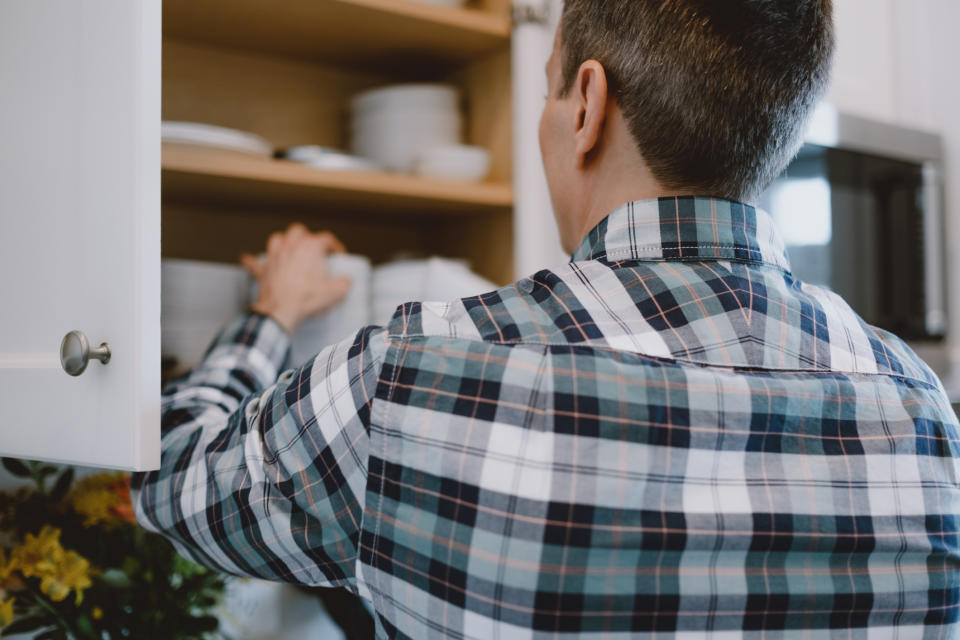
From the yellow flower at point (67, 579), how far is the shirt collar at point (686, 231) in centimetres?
63

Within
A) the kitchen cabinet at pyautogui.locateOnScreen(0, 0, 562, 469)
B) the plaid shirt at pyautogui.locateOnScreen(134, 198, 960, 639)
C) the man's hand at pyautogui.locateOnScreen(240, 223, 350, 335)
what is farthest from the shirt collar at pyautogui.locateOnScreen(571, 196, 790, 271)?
the man's hand at pyautogui.locateOnScreen(240, 223, 350, 335)

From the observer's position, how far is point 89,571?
0.87 metres

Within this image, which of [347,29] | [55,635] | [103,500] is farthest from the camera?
[347,29]

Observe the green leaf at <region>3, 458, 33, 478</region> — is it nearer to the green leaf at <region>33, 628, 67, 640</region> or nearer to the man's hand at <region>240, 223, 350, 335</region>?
the green leaf at <region>33, 628, 67, 640</region>

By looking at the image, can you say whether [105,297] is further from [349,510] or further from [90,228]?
[349,510]

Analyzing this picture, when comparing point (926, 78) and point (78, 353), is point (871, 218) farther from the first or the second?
point (78, 353)

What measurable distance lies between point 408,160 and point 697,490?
0.81m

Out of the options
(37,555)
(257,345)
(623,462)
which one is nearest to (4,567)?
(37,555)

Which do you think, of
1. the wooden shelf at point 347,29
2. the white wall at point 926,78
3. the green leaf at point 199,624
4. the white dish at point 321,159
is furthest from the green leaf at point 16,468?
the white wall at point 926,78

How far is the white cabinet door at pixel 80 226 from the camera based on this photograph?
0.61 metres

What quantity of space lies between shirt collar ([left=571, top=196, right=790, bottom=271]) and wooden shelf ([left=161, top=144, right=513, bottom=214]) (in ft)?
1.72

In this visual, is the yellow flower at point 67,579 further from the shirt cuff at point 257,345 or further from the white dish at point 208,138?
the white dish at point 208,138

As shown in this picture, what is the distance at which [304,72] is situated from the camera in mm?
1316

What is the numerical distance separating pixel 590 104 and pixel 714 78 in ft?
0.32
